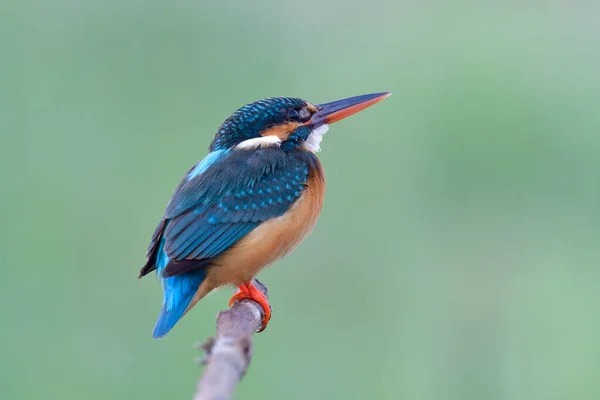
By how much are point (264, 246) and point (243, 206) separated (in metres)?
0.12

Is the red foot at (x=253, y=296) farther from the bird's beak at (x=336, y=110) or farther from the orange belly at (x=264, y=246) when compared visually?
the bird's beak at (x=336, y=110)

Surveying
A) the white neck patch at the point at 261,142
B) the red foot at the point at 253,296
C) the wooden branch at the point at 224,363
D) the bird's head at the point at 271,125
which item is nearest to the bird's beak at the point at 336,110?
the bird's head at the point at 271,125

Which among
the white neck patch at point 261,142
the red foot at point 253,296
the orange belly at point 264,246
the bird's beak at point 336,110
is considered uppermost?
the bird's beak at point 336,110

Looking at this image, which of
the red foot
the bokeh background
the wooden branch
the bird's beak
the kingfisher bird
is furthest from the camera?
the bokeh background

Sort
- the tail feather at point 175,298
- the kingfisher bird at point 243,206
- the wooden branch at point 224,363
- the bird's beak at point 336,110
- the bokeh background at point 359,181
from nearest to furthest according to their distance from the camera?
the wooden branch at point 224,363 → the tail feather at point 175,298 → the kingfisher bird at point 243,206 → the bird's beak at point 336,110 → the bokeh background at point 359,181

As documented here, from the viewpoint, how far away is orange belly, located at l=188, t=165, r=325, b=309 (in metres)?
2.26

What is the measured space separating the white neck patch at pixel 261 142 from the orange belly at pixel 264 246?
14 cm

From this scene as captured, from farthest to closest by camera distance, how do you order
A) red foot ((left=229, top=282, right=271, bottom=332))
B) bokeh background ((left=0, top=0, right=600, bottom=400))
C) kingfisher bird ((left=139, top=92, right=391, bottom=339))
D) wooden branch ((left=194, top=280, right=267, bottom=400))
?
bokeh background ((left=0, top=0, right=600, bottom=400))
red foot ((left=229, top=282, right=271, bottom=332))
kingfisher bird ((left=139, top=92, right=391, bottom=339))
wooden branch ((left=194, top=280, right=267, bottom=400))

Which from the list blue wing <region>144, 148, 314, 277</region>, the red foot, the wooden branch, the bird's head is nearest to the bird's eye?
the bird's head

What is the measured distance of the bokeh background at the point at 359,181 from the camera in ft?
12.4

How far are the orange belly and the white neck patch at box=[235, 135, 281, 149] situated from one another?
0.14 m

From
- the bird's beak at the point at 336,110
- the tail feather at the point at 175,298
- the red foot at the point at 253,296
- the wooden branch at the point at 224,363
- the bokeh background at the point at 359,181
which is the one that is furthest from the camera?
the bokeh background at the point at 359,181

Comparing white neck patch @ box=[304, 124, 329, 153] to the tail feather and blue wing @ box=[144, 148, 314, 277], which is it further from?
the tail feather

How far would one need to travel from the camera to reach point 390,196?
442cm
